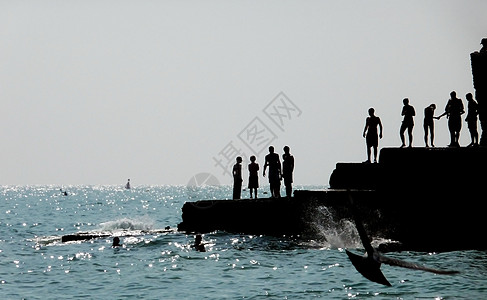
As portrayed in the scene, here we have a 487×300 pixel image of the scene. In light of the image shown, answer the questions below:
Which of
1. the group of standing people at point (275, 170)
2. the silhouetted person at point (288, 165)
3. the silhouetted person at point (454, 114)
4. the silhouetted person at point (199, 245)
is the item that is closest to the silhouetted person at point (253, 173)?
the group of standing people at point (275, 170)

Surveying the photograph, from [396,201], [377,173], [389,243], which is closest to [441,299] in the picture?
[389,243]

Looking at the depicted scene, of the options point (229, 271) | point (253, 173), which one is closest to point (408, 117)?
point (253, 173)

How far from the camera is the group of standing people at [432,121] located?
72.1ft

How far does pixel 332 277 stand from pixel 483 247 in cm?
512

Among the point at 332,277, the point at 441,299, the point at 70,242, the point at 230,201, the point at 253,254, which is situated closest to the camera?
the point at 441,299

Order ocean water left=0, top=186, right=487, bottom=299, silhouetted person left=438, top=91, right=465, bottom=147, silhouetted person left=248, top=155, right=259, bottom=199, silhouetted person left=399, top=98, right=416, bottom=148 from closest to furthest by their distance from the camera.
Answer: ocean water left=0, top=186, right=487, bottom=299, silhouetted person left=438, top=91, right=465, bottom=147, silhouetted person left=399, top=98, right=416, bottom=148, silhouetted person left=248, top=155, right=259, bottom=199

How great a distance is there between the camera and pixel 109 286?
18.0 metres

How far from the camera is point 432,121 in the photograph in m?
22.7

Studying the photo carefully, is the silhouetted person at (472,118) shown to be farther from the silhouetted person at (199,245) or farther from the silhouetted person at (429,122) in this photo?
the silhouetted person at (199,245)

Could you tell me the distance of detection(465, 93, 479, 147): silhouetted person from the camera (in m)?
22.0

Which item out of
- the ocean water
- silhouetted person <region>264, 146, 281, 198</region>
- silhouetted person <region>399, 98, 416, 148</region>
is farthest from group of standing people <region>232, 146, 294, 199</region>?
silhouetted person <region>399, 98, 416, 148</region>

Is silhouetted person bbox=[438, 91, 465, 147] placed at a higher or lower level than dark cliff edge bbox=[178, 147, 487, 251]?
higher

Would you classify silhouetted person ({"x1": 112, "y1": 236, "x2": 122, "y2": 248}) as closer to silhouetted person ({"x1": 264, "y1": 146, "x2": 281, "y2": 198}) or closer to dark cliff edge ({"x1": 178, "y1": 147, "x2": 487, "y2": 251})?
silhouetted person ({"x1": 264, "y1": 146, "x2": 281, "y2": 198})

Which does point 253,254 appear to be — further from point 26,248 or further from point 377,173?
point 26,248
